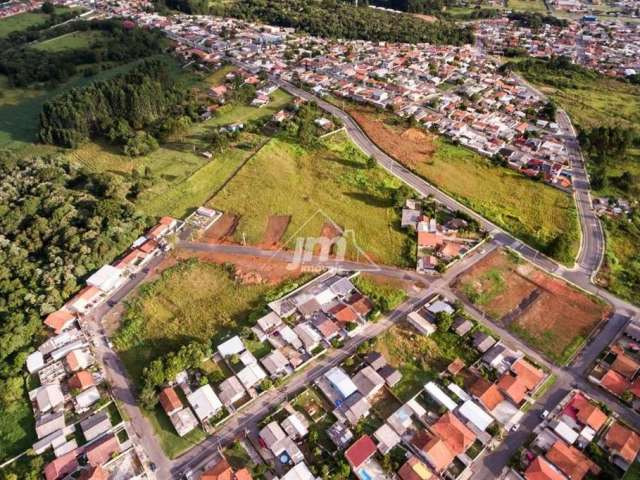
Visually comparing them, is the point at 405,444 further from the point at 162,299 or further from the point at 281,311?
the point at 162,299

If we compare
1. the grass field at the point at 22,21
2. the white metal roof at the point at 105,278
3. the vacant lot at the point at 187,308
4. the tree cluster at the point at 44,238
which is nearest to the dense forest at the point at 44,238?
the tree cluster at the point at 44,238

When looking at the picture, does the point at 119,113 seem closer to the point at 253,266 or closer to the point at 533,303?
the point at 253,266

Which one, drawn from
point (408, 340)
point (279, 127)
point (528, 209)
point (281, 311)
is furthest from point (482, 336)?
point (279, 127)

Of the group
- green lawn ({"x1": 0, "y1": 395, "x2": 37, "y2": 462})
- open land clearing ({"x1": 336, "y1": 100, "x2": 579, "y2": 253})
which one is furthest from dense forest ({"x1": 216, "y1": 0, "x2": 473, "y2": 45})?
green lawn ({"x1": 0, "y1": 395, "x2": 37, "y2": 462})

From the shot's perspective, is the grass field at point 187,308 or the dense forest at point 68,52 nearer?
the grass field at point 187,308

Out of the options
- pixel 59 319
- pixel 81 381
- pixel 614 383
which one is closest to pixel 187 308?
pixel 81 381

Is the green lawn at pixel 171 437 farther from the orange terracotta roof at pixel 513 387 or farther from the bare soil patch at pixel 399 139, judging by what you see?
the bare soil patch at pixel 399 139
